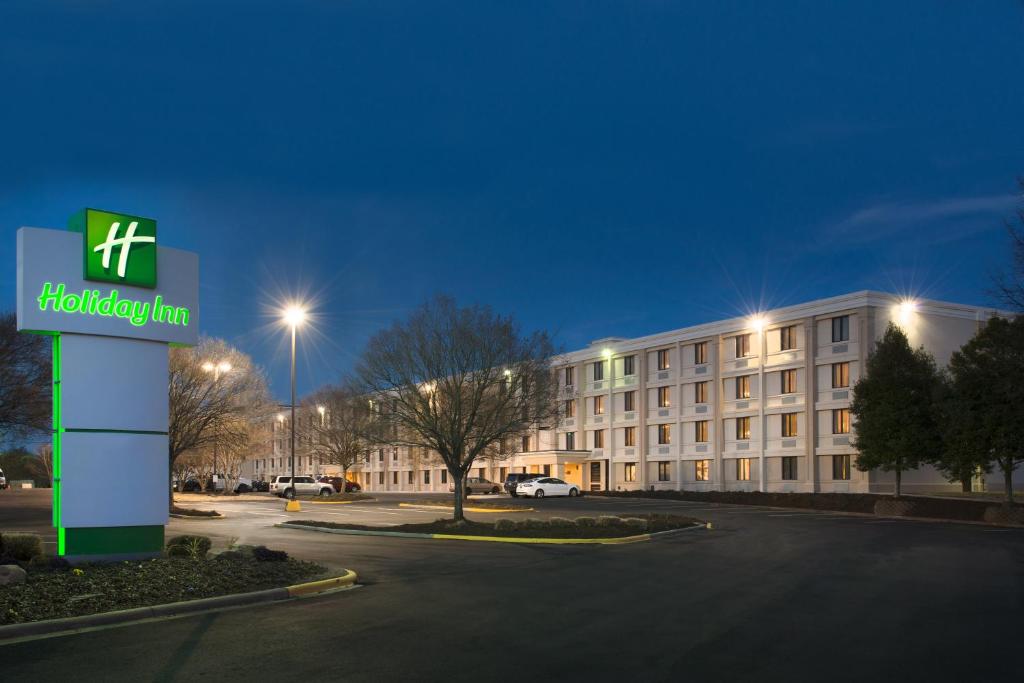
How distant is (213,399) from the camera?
1754 inches

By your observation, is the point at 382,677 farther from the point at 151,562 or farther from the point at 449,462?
the point at 449,462

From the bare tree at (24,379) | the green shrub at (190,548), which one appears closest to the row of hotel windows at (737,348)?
the bare tree at (24,379)

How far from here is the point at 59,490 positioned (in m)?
16.3

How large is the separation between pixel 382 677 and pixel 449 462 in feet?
77.5

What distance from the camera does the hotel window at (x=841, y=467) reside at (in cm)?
5506

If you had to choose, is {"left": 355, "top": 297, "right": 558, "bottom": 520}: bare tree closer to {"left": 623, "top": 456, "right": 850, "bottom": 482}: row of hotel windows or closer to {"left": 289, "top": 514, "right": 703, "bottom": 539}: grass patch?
{"left": 289, "top": 514, "right": 703, "bottom": 539}: grass patch

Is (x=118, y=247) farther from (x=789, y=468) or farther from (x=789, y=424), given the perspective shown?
(x=789, y=468)

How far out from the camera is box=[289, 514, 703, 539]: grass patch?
25.6 m

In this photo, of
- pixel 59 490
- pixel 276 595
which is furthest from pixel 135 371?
pixel 276 595

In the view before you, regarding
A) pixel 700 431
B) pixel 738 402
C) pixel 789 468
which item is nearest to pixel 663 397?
pixel 700 431

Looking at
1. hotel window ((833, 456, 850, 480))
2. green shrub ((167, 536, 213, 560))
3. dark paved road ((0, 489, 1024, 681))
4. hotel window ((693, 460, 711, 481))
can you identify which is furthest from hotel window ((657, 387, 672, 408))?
green shrub ((167, 536, 213, 560))

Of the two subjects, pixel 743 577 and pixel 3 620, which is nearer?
pixel 3 620

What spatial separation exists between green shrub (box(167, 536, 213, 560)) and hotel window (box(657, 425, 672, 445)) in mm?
54642

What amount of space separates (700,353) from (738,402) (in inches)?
192
